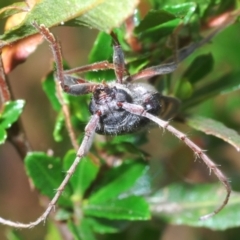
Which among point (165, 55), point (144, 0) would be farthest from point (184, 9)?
point (144, 0)

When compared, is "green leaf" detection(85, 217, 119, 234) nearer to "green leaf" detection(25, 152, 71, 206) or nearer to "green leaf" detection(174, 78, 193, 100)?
"green leaf" detection(25, 152, 71, 206)

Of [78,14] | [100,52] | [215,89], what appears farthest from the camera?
[215,89]

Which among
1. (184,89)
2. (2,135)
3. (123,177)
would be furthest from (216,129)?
(2,135)

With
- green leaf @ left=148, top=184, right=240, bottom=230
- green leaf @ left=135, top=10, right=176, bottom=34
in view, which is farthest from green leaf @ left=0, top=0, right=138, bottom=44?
green leaf @ left=148, top=184, right=240, bottom=230

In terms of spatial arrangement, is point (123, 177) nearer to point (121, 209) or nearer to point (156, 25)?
point (121, 209)

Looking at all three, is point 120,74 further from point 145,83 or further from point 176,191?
point 176,191
